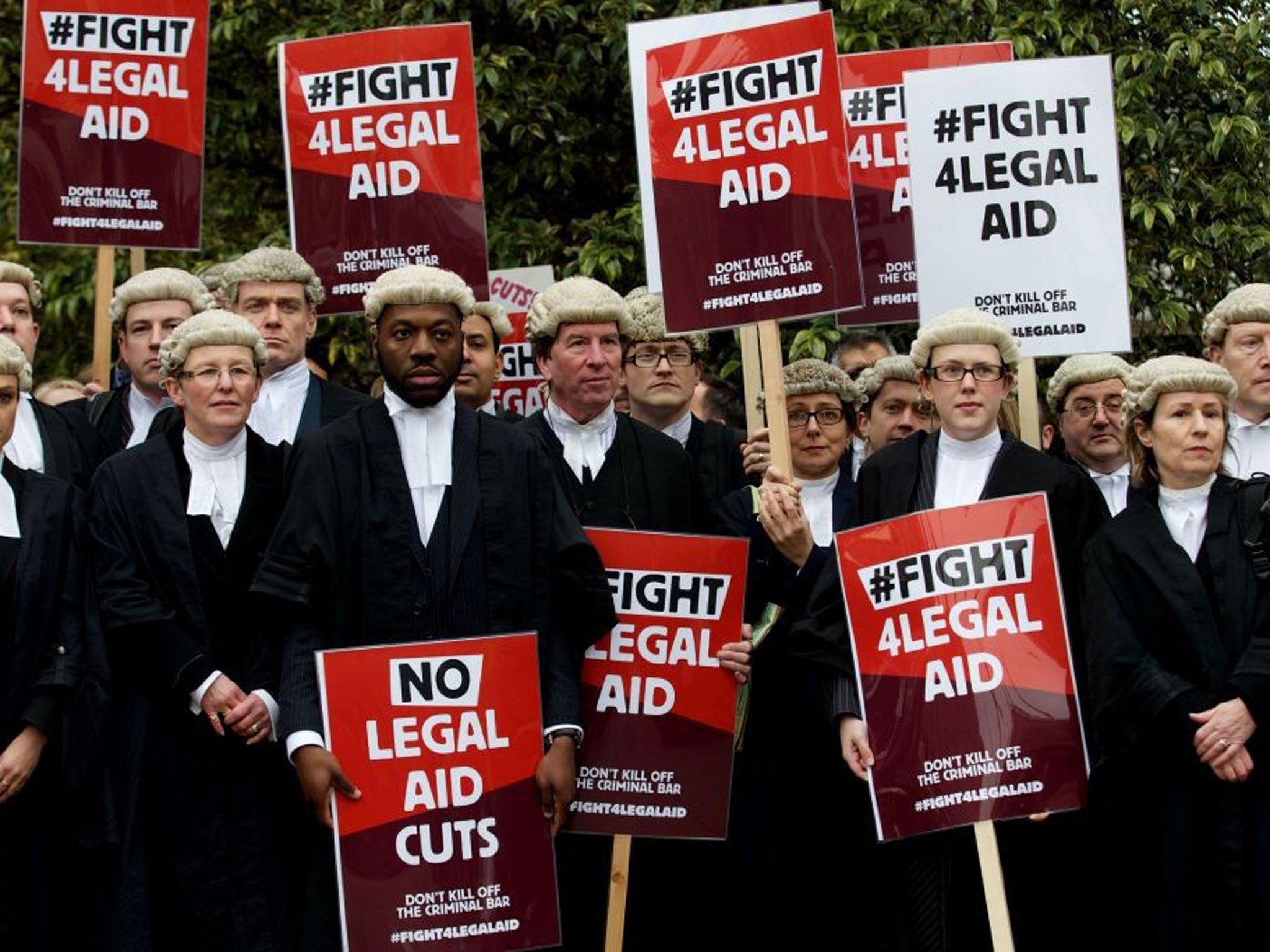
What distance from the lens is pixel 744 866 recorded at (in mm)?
7188

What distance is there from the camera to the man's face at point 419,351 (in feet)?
20.6

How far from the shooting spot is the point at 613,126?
1167 cm

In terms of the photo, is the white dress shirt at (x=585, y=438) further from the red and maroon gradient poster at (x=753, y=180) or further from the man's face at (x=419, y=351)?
the man's face at (x=419, y=351)

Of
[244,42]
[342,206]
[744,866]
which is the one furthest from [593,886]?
[244,42]

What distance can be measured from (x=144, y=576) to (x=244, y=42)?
6275mm

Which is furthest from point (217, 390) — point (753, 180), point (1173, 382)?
point (1173, 382)

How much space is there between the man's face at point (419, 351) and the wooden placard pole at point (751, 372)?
3.32ft

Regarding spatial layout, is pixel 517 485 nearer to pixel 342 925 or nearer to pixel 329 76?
pixel 342 925

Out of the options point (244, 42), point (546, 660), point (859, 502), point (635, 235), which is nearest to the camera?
point (546, 660)

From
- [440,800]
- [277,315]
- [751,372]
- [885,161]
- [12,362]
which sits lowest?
[440,800]

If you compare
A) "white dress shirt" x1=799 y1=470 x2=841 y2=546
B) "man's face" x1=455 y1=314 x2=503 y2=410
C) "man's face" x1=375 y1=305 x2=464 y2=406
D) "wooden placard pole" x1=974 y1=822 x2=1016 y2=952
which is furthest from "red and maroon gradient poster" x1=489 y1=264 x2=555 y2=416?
"wooden placard pole" x1=974 y1=822 x2=1016 y2=952

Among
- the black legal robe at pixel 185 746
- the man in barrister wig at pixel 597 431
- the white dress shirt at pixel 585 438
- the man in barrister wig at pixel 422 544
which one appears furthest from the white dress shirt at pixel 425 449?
the white dress shirt at pixel 585 438

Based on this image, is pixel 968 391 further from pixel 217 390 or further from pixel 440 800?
pixel 217 390

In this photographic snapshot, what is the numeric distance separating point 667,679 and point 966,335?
139cm
